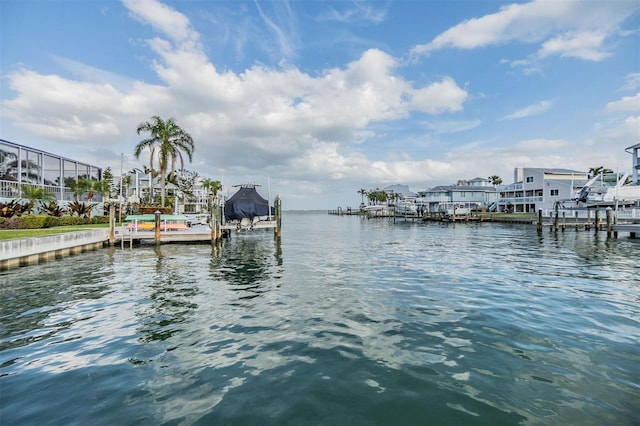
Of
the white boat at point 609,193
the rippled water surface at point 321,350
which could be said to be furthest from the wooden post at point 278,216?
the white boat at point 609,193

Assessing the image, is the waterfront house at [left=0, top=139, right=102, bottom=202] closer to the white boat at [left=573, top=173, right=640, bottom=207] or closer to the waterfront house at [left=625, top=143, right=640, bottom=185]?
the white boat at [left=573, top=173, right=640, bottom=207]

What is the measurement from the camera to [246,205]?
39.7m

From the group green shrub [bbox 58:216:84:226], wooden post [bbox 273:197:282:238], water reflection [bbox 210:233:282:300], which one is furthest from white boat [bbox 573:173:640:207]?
green shrub [bbox 58:216:84:226]

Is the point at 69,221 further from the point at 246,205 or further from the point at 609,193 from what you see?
the point at 609,193

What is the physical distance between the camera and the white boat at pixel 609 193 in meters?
43.4

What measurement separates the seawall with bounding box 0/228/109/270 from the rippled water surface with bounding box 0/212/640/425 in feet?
12.9

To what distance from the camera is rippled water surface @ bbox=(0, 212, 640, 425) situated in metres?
5.68

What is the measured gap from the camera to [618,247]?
2978cm

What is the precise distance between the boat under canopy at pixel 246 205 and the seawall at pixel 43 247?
47.3 feet

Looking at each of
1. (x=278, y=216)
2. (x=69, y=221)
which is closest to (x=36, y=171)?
(x=69, y=221)

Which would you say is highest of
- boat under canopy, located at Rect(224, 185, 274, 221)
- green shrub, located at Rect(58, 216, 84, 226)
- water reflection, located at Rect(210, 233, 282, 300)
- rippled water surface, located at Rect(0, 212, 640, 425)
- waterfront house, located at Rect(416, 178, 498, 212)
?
waterfront house, located at Rect(416, 178, 498, 212)

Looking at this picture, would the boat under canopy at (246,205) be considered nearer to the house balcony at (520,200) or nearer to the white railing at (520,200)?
the white railing at (520,200)

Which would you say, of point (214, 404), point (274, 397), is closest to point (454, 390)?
point (274, 397)

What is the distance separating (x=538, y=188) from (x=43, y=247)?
96.0 metres
